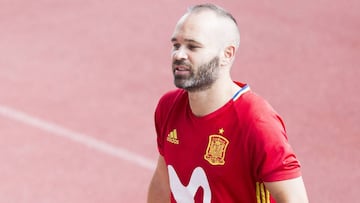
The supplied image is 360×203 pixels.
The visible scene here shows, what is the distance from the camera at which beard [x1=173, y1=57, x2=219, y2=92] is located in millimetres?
4289

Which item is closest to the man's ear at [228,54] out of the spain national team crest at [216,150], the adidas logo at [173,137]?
the spain national team crest at [216,150]

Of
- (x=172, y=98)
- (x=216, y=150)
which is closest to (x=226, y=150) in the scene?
(x=216, y=150)

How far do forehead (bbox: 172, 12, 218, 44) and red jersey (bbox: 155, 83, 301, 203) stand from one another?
13.2 inches

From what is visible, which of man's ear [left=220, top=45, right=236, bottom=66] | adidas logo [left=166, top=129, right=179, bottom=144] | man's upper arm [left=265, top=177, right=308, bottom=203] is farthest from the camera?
adidas logo [left=166, top=129, right=179, bottom=144]

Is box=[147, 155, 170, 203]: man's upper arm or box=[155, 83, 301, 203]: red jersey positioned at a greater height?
box=[155, 83, 301, 203]: red jersey

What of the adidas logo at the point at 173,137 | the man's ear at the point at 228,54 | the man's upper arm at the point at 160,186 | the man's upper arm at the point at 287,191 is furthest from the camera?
the man's upper arm at the point at 160,186

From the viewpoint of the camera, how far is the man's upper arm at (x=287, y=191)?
13.9 feet

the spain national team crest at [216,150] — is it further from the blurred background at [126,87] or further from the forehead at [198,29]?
the blurred background at [126,87]

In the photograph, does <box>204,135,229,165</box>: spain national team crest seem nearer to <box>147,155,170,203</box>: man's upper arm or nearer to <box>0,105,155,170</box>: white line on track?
<box>147,155,170,203</box>: man's upper arm

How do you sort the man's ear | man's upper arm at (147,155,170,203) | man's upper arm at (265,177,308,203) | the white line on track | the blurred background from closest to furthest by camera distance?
1. man's upper arm at (265,177,308,203)
2. the man's ear
3. man's upper arm at (147,155,170,203)
4. the blurred background
5. the white line on track

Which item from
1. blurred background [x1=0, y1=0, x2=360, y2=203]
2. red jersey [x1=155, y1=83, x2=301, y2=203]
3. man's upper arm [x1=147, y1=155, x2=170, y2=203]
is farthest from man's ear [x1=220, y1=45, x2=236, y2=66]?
blurred background [x1=0, y1=0, x2=360, y2=203]

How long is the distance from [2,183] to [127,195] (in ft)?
3.61

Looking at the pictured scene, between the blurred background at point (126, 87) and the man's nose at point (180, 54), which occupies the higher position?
the man's nose at point (180, 54)

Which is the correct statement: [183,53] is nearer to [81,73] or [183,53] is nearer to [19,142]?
[19,142]
